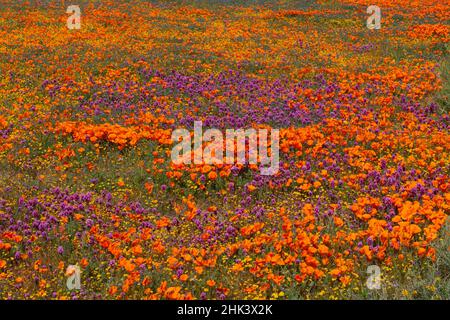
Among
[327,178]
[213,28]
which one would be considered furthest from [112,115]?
[213,28]

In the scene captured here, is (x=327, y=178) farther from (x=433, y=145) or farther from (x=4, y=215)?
(x=4, y=215)

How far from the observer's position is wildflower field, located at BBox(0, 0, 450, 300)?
6242 mm

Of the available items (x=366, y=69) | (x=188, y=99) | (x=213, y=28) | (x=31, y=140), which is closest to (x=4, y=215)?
(x=31, y=140)

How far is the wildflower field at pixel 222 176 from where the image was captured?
6.24 m

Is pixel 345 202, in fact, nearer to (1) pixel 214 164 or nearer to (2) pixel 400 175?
(2) pixel 400 175

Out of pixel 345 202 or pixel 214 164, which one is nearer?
pixel 345 202

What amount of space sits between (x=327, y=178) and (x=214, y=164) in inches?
88.1

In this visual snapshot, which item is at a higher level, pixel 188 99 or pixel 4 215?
pixel 188 99

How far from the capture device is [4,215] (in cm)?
754

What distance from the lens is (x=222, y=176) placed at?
9102 millimetres
